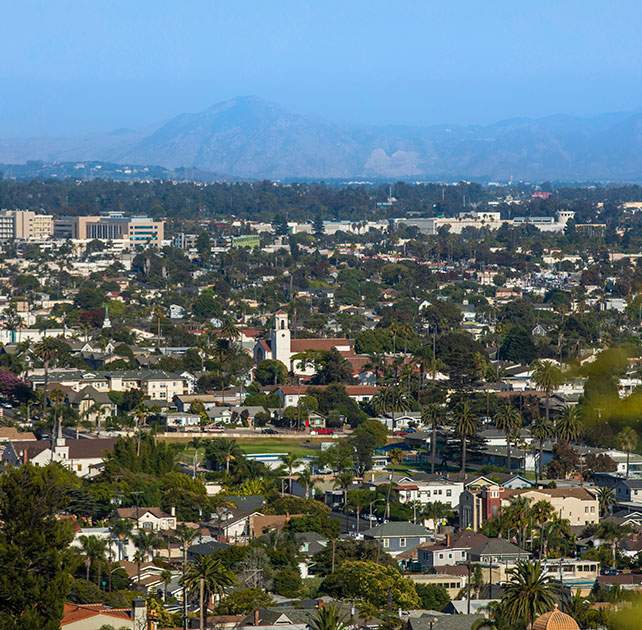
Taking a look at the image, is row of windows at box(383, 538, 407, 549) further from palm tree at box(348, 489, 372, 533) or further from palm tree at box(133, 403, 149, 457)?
palm tree at box(133, 403, 149, 457)

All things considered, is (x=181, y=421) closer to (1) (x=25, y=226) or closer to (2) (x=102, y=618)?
(2) (x=102, y=618)

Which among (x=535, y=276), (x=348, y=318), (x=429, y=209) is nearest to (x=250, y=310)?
(x=348, y=318)

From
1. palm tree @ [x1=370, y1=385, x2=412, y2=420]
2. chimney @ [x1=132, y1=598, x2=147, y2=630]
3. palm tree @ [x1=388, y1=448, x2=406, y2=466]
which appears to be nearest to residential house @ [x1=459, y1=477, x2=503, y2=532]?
palm tree @ [x1=388, y1=448, x2=406, y2=466]

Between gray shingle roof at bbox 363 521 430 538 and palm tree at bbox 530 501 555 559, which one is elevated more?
palm tree at bbox 530 501 555 559

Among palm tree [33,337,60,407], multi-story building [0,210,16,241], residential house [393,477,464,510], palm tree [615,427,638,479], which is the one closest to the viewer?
palm tree [615,427,638,479]

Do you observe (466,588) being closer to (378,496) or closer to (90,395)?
(378,496)

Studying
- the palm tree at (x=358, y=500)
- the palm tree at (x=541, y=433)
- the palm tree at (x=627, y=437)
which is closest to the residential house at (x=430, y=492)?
the palm tree at (x=358, y=500)

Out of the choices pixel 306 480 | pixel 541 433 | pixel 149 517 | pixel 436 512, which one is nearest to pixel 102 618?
pixel 149 517
